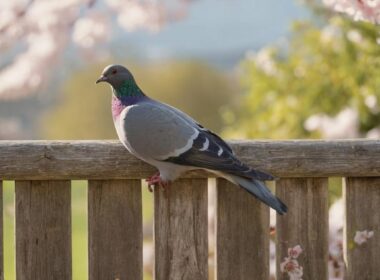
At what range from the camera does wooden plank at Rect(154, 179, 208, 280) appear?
10.3ft

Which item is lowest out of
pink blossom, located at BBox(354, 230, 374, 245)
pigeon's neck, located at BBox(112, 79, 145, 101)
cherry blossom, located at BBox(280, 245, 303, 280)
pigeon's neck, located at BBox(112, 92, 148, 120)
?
cherry blossom, located at BBox(280, 245, 303, 280)

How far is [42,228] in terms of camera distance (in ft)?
10.2

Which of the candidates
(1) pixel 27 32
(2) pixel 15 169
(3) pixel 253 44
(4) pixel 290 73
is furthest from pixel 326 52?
(3) pixel 253 44

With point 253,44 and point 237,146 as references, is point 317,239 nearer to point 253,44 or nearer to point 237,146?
point 237,146

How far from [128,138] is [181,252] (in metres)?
0.47

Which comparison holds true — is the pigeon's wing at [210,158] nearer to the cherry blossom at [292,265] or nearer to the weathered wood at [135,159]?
the weathered wood at [135,159]

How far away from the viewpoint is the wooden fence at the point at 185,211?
3.06 metres

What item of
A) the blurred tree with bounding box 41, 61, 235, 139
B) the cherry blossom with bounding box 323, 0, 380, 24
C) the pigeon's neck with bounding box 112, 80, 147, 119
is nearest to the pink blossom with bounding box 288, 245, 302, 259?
the pigeon's neck with bounding box 112, 80, 147, 119

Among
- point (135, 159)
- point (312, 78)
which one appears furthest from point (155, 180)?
point (312, 78)

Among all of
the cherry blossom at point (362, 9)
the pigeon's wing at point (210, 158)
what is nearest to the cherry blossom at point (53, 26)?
the cherry blossom at point (362, 9)

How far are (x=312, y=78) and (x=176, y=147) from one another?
11.8 ft

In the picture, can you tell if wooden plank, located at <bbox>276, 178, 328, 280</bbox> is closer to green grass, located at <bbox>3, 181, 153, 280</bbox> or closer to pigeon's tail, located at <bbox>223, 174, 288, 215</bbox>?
pigeon's tail, located at <bbox>223, 174, 288, 215</bbox>

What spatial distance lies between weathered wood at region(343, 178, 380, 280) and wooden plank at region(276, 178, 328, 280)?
0.28 feet

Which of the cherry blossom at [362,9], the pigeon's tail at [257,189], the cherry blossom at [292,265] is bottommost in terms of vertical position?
the cherry blossom at [292,265]
